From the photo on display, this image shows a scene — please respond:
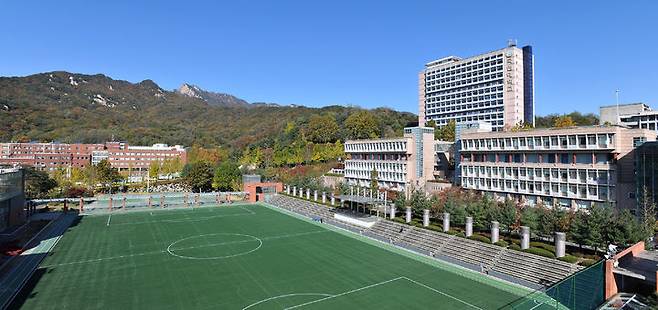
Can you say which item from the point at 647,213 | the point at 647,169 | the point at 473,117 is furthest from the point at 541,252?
the point at 473,117

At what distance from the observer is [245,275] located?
22.5 m

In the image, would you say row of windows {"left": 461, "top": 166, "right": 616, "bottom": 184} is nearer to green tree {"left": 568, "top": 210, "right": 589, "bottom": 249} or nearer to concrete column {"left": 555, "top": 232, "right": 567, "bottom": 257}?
green tree {"left": 568, "top": 210, "right": 589, "bottom": 249}

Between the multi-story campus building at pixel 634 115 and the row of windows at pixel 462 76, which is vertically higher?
the row of windows at pixel 462 76

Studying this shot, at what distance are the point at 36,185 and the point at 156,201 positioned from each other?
19.8 meters

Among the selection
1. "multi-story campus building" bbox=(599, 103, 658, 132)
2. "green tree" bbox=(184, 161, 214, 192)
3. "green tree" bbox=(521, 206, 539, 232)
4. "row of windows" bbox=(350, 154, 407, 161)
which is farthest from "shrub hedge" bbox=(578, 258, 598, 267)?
"green tree" bbox=(184, 161, 214, 192)

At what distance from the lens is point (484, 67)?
9162 cm

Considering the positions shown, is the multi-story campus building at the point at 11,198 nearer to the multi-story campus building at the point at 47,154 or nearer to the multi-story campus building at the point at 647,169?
the multi-story campus building at the point at 647,169

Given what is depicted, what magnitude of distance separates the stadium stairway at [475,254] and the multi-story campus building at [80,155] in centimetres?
8918

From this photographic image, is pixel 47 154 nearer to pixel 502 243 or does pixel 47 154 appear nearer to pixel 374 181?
pixel 374 181

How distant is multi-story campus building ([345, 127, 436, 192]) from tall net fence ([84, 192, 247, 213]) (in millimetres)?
22021

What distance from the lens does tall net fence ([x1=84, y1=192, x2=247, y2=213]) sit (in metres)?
49.4

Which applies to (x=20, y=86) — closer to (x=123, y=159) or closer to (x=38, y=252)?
(x=123, y=159)

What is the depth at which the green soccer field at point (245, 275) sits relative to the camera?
1845cm

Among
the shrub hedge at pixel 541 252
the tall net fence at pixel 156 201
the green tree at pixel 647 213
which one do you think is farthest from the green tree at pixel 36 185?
the green tree at pixel 647 213
